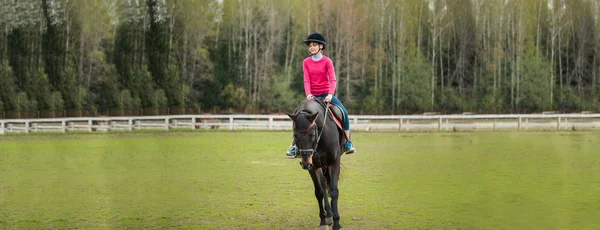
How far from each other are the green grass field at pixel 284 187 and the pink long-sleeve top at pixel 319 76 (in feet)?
6.24

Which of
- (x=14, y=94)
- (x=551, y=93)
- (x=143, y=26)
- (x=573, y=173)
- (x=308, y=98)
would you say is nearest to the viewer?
(x=308, y=98)

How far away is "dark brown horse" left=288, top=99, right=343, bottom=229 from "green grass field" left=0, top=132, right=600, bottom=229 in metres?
0.46

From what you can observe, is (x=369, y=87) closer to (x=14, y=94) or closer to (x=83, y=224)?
(x=14, y=94)

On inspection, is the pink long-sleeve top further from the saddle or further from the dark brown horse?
the dark brown horse

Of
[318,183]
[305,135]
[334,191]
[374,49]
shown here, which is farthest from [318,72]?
[374,49]

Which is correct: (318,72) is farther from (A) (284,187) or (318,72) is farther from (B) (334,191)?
(A) (284,187)

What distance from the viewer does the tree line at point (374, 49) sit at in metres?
48.8

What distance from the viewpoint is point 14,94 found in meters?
39.5

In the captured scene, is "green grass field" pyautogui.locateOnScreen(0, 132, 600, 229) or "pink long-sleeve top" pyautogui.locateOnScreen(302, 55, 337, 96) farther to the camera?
"green grass field" pyautogui.locateOnScreen(0, 132, 600, 229)

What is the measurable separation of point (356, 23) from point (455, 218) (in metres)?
51.4

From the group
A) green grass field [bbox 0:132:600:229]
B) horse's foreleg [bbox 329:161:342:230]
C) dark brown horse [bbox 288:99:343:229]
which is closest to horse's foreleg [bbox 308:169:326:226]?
dark brown horse [bbox 288:99:343:229]

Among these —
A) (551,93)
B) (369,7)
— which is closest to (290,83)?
(369,7)

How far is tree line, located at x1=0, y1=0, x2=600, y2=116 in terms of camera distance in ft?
160

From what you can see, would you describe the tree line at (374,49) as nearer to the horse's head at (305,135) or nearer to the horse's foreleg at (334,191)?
the horse's foreleg at (334,191)
